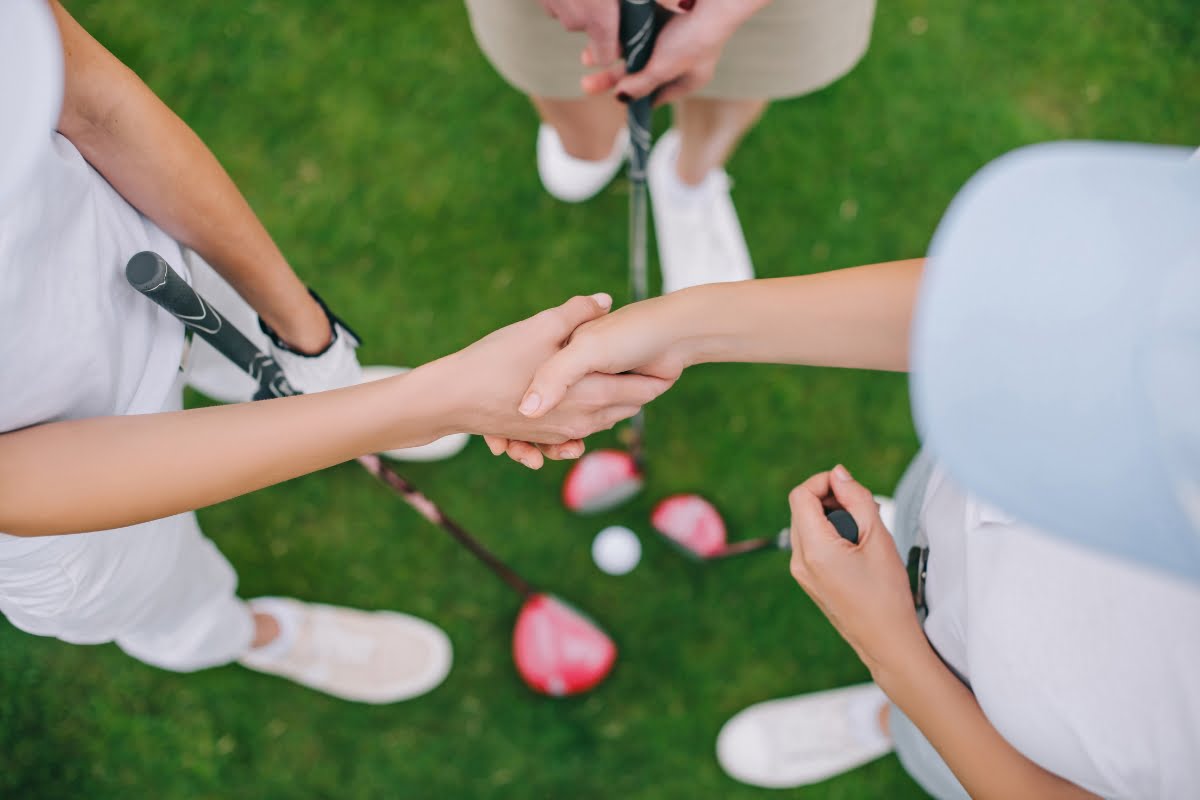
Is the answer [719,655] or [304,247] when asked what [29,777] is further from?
[719,655]

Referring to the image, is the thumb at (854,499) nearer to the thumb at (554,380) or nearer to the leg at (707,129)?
the thumb at (554,380)

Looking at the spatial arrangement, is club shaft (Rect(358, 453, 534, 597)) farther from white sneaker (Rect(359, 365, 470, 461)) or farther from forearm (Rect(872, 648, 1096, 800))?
forearm (Rect(872, 648, 1096, 800))

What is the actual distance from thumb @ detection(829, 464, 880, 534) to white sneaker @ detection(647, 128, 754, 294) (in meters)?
1.07

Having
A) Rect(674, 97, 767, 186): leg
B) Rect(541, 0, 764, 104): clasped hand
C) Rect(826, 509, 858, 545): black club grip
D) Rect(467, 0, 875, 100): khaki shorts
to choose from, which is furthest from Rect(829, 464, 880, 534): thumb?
Rect(674, 97, 767, 186): leg

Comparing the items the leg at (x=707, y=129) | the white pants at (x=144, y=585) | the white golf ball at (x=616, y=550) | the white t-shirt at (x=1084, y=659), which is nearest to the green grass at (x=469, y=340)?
the white golf ball at (x=616, y=550)

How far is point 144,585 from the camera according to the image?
131cm

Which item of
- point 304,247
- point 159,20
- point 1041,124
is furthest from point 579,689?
point 159,20

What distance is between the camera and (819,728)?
196 cm

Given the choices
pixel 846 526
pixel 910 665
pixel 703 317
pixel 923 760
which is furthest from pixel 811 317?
pixel 923 760

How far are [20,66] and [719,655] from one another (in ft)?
6.01

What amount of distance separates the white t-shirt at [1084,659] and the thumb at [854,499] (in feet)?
0.54

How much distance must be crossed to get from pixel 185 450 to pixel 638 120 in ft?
3.21

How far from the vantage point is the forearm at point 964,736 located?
0.98m

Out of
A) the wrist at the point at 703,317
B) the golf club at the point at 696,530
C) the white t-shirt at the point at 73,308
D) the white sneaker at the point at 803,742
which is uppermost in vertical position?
the white t-shirt at the point at 73,308
